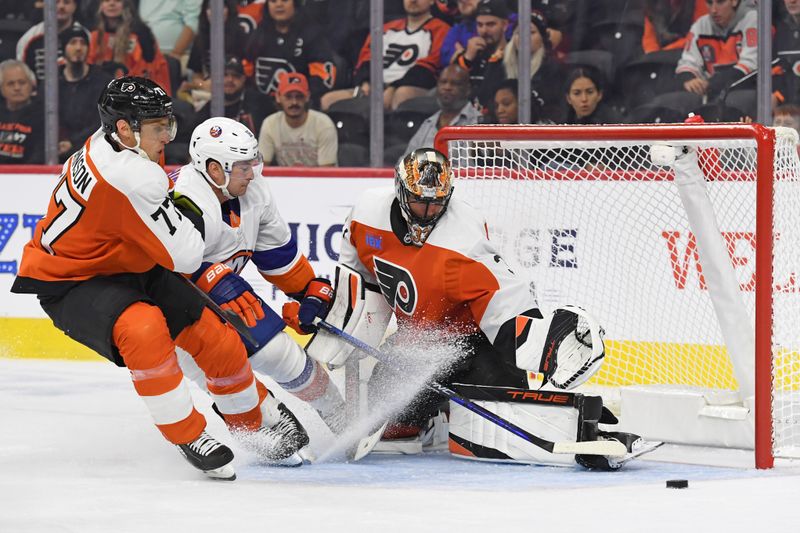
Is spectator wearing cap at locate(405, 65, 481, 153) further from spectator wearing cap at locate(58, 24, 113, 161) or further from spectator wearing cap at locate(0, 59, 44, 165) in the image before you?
spectator wearing cap at locate(0, 59, 44, 165)

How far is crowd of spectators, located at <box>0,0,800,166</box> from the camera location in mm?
5965

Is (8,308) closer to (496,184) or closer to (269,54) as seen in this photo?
(269,54)

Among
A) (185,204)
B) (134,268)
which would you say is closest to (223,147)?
(185,204)

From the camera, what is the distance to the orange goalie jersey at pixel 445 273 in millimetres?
3973

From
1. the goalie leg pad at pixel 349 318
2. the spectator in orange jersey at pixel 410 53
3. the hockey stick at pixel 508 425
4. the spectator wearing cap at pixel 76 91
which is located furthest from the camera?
the spectator wearing cap at pixel 76 91

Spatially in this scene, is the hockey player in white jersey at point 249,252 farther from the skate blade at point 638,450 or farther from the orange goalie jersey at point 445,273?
the skate blade at point 638,450

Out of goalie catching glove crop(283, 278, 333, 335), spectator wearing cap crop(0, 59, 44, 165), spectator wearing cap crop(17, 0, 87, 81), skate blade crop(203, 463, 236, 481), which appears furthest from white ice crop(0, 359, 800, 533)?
spectator wearing cap crop(17, 0, 87, 81)

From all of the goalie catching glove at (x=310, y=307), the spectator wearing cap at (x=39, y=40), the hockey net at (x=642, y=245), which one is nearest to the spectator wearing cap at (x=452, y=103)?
the hockey net at (x=642, y=245)

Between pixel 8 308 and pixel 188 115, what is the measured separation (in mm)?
1180

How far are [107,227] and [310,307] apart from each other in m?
0.73

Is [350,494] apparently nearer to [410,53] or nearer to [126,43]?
[410,53]

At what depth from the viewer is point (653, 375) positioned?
4.95m

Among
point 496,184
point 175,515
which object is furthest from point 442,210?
point 175,515

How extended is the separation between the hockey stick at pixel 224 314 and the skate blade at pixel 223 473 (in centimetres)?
36
